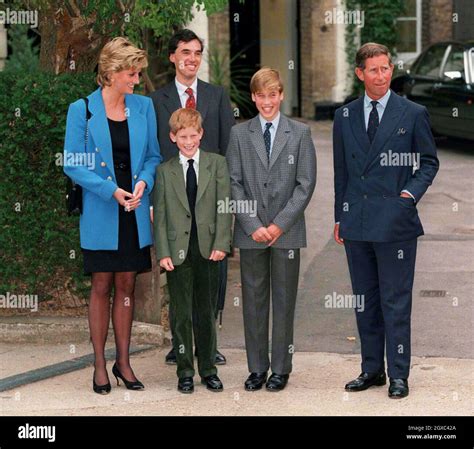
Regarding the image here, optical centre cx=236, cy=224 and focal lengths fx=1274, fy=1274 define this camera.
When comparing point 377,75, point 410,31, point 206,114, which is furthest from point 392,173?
point 410,31

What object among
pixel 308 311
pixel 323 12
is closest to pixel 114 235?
pixel 308 311

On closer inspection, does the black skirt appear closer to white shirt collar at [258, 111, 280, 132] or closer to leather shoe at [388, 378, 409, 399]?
white shirt collar at [258, 111, 280, 132]

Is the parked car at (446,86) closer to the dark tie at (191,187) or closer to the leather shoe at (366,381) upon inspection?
the leather shoe at (366,381)

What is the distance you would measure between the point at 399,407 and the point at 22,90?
3.51 m

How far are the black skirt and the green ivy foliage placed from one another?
1.40m

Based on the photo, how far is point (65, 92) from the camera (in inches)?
344

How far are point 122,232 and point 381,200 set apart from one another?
150cm

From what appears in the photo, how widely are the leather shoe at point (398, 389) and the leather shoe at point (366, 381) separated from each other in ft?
0.56

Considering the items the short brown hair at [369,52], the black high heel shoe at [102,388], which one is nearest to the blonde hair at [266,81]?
the short brown hair at [369,52]

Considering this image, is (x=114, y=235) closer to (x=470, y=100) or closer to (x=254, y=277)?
(x=254, y=277)

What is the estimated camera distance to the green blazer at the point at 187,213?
732 centimetres

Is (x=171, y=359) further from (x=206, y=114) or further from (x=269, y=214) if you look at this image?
(x=206, y=114)

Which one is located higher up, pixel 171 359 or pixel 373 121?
pixel 373 121

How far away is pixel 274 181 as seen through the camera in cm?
738
